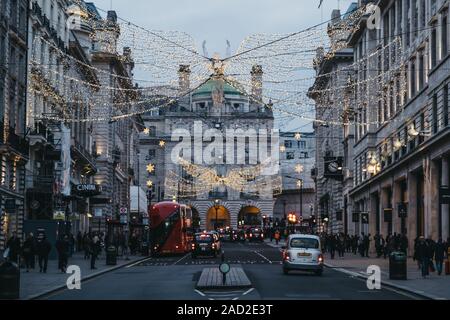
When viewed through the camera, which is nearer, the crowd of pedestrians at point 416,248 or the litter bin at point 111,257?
the crowd of pedestrians at point 416,248

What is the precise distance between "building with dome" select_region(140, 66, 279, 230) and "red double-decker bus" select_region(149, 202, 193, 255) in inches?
3608

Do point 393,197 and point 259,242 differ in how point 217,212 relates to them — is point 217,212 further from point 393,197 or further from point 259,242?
point 393,197

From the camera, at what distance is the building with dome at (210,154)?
167 metres

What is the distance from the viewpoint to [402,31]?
67.0m

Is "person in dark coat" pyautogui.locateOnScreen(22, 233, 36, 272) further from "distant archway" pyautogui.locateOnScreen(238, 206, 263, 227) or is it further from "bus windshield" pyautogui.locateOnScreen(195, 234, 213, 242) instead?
"distant archway" pyautogui.locateOnScreen(238, 206, 263, 227)

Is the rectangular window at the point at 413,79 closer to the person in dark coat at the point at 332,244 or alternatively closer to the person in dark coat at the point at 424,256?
the person in dark coat at the point at 332,244

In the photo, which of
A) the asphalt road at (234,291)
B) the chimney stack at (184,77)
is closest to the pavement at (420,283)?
the asphalt road at (234,291)

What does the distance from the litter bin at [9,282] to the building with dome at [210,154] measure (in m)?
133

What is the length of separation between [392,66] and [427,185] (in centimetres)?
1453

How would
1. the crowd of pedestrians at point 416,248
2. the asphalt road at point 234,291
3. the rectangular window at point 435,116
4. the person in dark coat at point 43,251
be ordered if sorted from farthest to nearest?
the rectangular window at point 435,116
the person in dark coat at point 43,251
the crowd of pedestrians at point 416,248
the asphalt road at point 234,291

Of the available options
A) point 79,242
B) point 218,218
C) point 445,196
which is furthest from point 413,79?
point 218,218

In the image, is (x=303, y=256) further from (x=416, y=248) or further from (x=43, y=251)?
(x=43, y=251)
